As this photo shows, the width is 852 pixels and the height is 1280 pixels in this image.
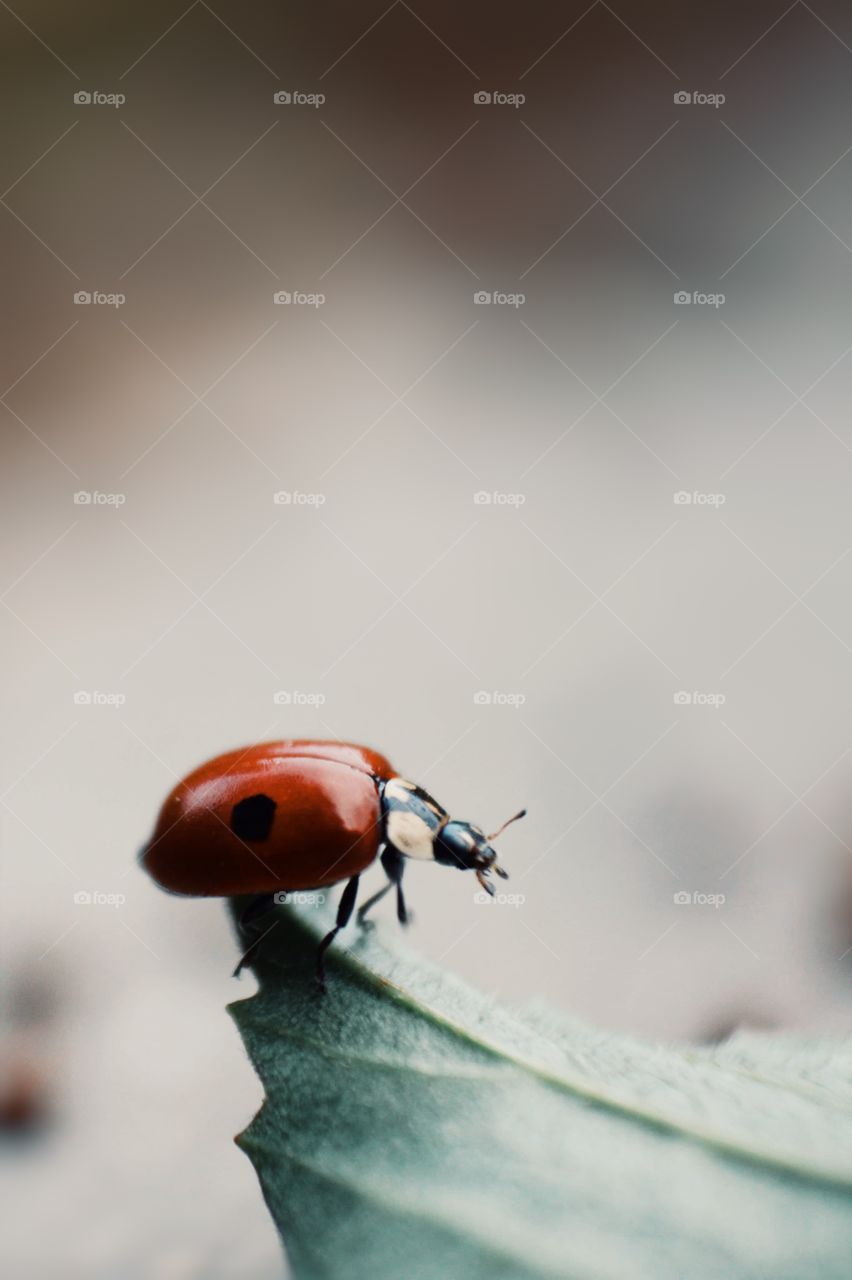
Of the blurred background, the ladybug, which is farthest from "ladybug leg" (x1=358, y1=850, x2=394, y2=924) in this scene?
the blurred background

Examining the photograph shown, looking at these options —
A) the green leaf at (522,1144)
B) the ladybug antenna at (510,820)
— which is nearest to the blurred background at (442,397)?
the ladybug antenna at (510,820)

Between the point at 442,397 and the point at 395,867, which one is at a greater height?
the point at 442,397

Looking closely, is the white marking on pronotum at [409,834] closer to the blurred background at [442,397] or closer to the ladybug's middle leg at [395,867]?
the ladybug's middle leg at [395,867]

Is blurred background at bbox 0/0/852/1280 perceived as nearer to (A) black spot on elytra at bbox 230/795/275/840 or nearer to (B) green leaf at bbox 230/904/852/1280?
(A) black spot on elytra at bbox 230/795/275/840

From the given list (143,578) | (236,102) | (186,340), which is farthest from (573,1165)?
(236,102)

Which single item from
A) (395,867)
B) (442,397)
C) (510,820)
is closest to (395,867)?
(395,867)

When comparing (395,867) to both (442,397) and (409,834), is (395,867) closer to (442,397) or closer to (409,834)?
(409,834)
